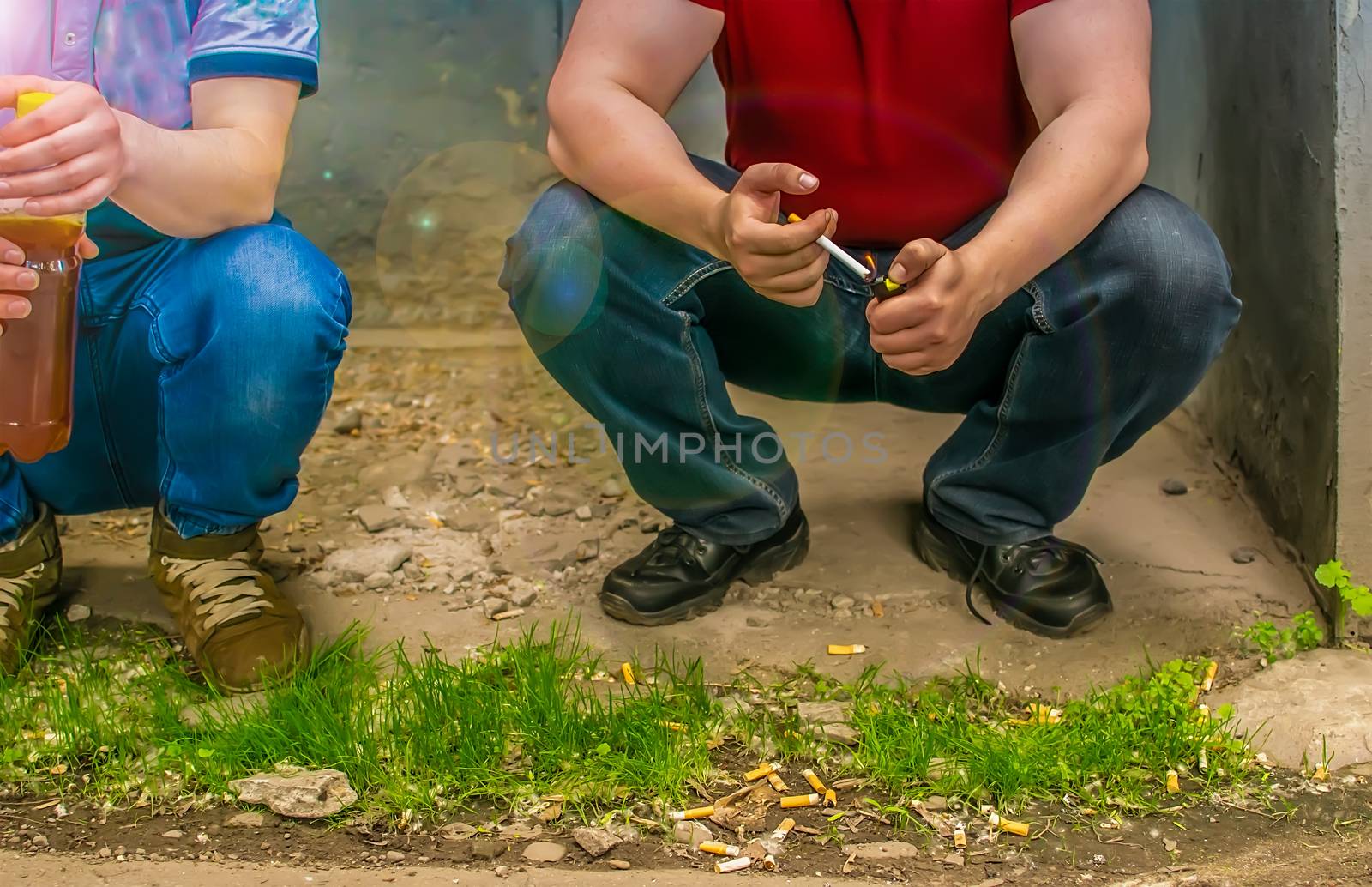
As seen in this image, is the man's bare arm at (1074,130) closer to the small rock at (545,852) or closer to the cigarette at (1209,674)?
the cigarette at (1209,674)

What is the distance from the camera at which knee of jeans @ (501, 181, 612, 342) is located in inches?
80.4

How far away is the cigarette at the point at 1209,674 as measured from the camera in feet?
6.35

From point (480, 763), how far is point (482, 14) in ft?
7.20

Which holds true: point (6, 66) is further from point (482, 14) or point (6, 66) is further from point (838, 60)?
point (482, 14)

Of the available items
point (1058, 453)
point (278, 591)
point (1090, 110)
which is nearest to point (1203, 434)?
point (1058, 453)

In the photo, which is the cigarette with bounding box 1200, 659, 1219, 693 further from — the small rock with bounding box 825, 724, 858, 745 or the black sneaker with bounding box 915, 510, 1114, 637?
the small rock with bounding box 825, 724, 858, 745

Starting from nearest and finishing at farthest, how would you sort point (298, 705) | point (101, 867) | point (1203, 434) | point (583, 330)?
1. point (101, 867)
2. point (298, 705)
3. point (583, 330)
4. point (1203, 434)

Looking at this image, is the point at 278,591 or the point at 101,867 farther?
the point at 278,591

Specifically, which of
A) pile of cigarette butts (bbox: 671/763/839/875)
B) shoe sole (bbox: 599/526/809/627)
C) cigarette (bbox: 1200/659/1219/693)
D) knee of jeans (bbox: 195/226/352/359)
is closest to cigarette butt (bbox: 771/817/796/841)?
pile of cigarette butts (bbox: 671/763/839/875)

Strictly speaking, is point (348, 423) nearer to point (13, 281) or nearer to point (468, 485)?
point (468, 485)

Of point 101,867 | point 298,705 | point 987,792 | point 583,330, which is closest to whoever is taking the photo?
point 101,867

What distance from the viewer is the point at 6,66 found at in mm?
1860

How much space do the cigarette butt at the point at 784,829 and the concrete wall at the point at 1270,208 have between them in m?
1.04

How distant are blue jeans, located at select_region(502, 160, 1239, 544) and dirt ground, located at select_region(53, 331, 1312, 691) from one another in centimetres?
17
